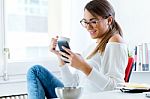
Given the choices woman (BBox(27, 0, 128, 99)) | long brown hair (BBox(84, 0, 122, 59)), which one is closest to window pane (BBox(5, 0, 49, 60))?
woman (BBox(27, 0, 128, 99))

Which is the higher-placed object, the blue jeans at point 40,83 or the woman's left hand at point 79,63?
the woman's left hand at point 79,63

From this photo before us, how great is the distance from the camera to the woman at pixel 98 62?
174 centimetres

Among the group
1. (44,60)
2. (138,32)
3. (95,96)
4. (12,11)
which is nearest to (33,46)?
(44,60)

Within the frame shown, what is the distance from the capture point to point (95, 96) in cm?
139

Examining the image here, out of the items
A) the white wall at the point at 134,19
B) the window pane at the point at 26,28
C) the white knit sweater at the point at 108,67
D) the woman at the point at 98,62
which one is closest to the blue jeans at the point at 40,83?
the woman at the point at 98,62

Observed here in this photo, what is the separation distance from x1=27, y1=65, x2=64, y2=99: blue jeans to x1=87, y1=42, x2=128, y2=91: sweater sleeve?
0.99 feet

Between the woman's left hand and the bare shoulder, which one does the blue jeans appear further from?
the bare shoulder

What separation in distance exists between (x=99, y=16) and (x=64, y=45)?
0.33 metres

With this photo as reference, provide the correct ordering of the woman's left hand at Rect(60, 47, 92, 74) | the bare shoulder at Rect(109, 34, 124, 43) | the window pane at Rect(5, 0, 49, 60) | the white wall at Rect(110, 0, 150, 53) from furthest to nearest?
1. the white wall at Rect(110, 0, 150, 53)
2. the window pane at Rect(5, 0, 49, 60)
3. the bare shoulder at Rect(109, 34, 124, 43)
4. the woman's left hand at Rect(60, 47, 92, 74)

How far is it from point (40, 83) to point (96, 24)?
527mm

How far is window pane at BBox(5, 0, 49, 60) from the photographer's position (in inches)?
114

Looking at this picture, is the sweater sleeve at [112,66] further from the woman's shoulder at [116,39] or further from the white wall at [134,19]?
the white wall at [134,19]

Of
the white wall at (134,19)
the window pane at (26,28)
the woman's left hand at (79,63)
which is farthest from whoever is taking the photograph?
the white wall at (134,19)

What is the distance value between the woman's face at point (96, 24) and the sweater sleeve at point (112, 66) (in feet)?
0.52
